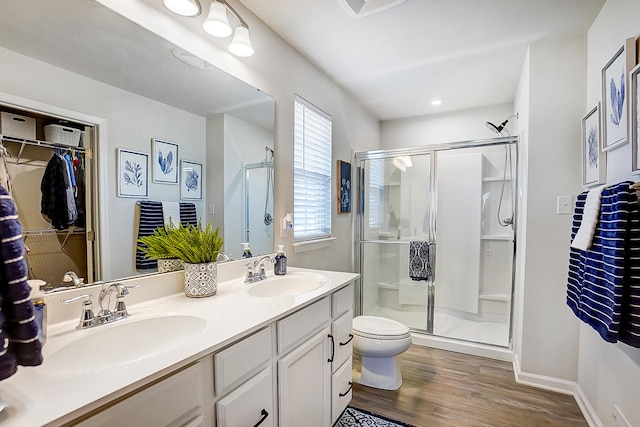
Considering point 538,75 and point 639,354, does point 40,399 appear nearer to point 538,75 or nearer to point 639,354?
point 639,354

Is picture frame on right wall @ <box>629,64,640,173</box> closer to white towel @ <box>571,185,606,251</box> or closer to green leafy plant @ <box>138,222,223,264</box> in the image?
white towel @ <box>571,185,606,251</box>

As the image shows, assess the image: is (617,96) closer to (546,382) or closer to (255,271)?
(546,382)

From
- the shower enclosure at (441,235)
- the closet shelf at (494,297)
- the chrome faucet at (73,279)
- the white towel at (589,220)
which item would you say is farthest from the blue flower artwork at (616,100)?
the chrome faucet at (73,279)

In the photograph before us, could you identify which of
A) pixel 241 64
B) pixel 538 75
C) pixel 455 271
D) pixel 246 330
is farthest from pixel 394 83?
pixel 246 330

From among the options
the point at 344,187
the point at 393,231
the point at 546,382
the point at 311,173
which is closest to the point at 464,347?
the point at 546,382

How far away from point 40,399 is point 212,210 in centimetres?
104

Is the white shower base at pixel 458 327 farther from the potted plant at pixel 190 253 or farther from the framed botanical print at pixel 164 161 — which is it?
the framed botanical print at pixel 164 161

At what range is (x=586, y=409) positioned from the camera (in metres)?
1.83

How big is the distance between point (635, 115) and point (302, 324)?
1636mm

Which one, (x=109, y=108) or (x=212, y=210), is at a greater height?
(x=109, y=108)

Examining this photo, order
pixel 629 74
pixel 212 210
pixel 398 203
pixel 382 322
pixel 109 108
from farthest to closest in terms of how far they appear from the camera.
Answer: pixel 398 203 < pixel 382 322 < pixel 212 210 < pixel 629 74 < pixel 109 108

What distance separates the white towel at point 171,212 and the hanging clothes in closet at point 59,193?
33 cm

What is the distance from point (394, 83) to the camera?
9.08ft

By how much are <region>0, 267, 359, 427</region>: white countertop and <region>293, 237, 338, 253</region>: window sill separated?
2.52 feet
